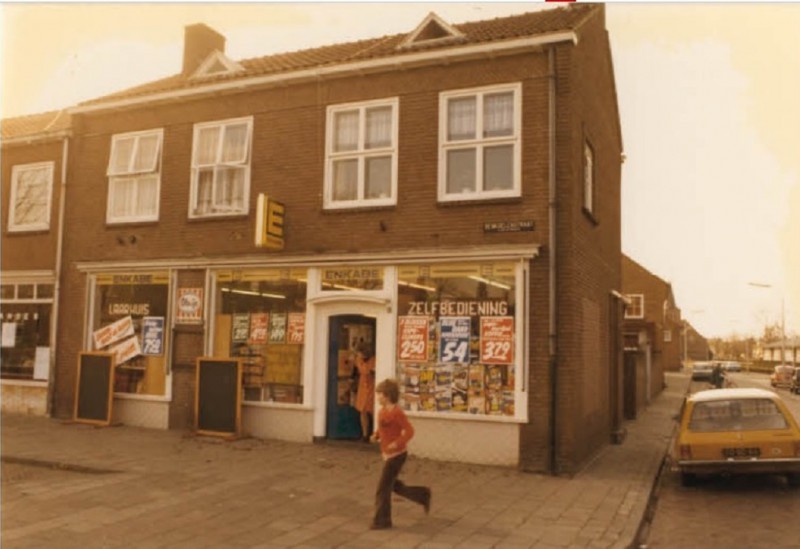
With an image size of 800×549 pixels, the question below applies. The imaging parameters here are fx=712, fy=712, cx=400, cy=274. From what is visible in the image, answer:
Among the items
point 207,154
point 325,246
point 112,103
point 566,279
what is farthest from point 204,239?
point 566,279

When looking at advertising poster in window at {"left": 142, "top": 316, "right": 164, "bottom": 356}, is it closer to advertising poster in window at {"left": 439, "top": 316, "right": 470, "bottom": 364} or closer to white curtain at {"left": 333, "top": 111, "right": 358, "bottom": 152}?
white curtain at {"left": 333, "top": 111, "right": 358, "bottom": 152}

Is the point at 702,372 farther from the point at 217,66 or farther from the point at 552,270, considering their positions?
the point at 217,66

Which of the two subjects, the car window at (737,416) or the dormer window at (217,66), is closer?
the car window at (737,416)

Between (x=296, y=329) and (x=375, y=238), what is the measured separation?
235cm

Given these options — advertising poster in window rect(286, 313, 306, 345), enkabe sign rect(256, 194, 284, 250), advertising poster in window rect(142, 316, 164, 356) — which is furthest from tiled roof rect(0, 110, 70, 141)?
advertising poster in window rect(286, 313, 306, 345)

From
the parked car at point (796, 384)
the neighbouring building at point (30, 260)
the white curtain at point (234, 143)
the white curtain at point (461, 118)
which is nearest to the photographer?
the white curtain at point (461, 118)

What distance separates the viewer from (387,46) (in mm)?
14484

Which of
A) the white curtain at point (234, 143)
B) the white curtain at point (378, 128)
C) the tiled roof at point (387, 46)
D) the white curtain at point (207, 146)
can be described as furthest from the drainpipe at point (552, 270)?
the white curtain at point (207, 146)

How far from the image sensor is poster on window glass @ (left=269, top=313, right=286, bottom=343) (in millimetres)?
13672

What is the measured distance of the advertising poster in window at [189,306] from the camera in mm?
14422

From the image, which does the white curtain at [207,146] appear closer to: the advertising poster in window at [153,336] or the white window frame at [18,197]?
the advertising poster in window at [153,336]

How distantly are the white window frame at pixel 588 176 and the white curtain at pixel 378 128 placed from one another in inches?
146

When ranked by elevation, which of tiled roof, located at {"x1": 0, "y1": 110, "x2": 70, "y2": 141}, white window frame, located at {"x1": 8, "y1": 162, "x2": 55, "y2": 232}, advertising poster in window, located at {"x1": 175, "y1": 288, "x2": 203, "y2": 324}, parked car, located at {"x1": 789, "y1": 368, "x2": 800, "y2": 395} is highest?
tiled roof, located at {"x1": 0, "y1": 110, "x2": 70, "y2": 141}

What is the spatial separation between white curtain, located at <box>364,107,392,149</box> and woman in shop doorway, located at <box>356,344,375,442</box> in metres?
3.78
